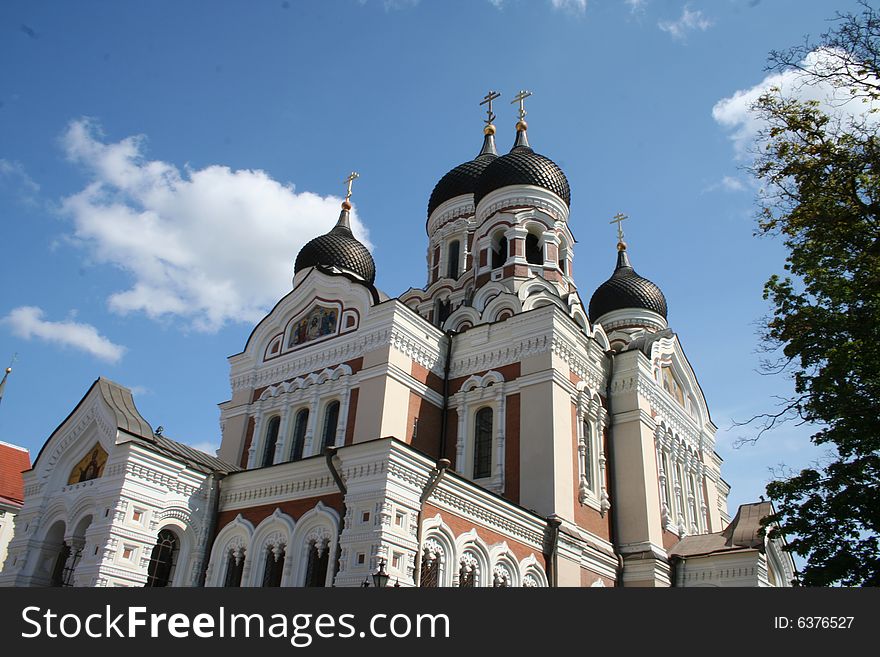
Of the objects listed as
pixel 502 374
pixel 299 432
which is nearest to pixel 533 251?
pixel 502 374

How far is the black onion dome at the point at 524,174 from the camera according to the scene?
840 inches

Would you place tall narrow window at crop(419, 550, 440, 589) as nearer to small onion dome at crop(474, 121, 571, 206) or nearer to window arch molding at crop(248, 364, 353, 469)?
window arch molding at crop(248, 364, 353, 469)

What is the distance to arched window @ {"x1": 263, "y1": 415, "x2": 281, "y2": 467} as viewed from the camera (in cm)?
1694

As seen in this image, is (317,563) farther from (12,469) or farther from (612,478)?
(12,469)

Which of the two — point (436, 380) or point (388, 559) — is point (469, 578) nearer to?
point (388, 559)

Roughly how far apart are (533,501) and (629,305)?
11.5m

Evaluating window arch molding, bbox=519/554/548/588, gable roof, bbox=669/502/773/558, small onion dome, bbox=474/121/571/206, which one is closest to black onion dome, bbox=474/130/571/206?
small onion dome, bbox=474/121/571/206

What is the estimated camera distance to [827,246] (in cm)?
1051

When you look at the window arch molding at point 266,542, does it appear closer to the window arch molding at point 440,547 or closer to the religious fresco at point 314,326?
the window arch molding at point 440,547

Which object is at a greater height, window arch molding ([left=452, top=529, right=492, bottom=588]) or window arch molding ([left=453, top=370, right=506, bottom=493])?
window arch molding ([left=453, top=370, right=506, bottom=493])

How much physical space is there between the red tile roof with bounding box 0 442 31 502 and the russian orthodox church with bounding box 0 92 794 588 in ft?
40.8

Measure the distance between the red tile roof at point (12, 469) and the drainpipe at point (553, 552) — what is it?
20029mm

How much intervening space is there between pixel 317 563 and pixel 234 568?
185cm
